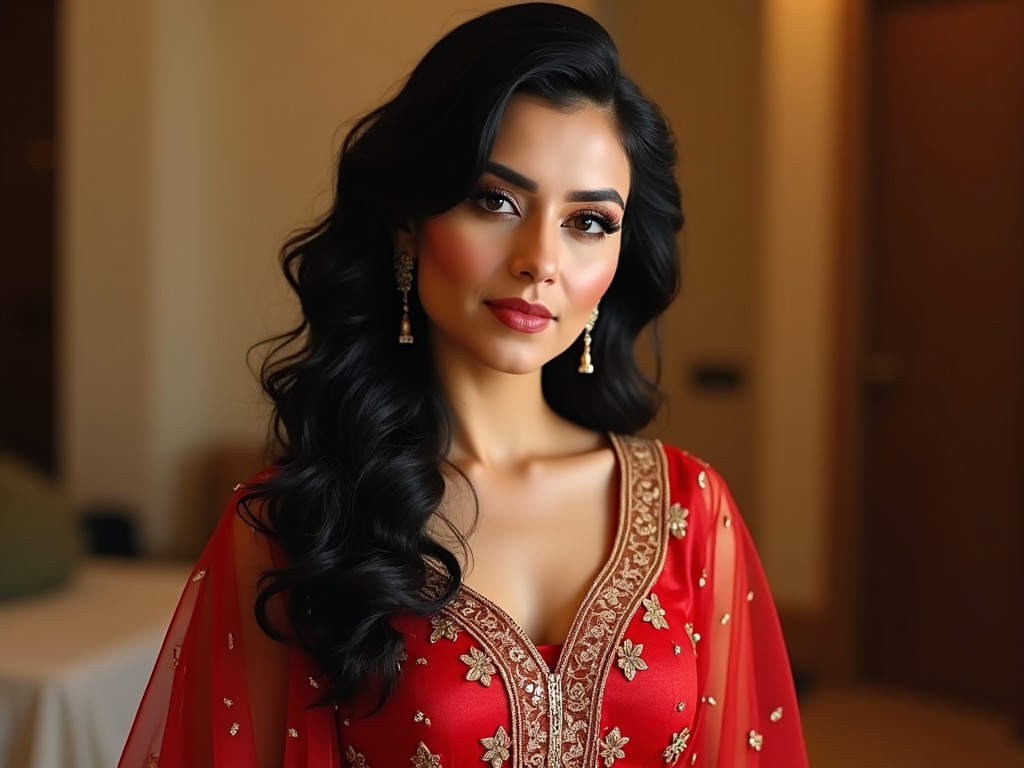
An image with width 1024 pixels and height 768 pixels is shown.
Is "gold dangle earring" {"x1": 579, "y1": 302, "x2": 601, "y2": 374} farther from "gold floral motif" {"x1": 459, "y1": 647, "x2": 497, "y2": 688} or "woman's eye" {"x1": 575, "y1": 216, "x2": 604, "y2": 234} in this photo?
"gold floral motif" {"x1": 459, "y1": 647, "x2": 497, "y2": 688}

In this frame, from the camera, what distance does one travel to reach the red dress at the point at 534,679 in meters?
1.29

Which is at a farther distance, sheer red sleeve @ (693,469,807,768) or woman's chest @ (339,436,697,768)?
sheer red sleeve @ (693,469,807,768)

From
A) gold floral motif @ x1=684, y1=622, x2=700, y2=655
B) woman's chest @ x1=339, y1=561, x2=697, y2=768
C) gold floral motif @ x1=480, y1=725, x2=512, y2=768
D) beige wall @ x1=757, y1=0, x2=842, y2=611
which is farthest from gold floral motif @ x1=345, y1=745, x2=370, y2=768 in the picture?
beige wall @ x1=757, y1=0, x2=842, y2=611

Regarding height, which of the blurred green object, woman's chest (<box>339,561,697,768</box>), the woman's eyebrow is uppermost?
the woman's eyebrow

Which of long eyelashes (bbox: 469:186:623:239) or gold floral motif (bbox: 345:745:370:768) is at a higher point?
long eyelashes (bbox: 469:186:623:239)

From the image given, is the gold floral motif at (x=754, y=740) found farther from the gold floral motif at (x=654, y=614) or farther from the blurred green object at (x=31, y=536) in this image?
the blurred green object at (x=31, y=536)

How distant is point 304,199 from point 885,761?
91.0 inches

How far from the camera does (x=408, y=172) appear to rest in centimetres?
133

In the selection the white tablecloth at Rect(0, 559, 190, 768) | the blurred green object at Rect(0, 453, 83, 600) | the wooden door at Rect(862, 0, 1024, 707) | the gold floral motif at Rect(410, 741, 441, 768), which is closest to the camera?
the gold floral motif at Rect(410, 741, 441, 768)

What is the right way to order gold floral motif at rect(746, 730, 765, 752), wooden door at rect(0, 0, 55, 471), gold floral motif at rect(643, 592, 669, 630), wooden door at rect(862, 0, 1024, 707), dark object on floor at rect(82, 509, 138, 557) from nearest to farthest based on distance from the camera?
gold floral motif at rect(643, 592, 669, 630), gold floral motif at rect(746, 730, 765, 752), wooden door at rect(862, 0, 1024, 707), dark object on floor at rect(82, 509, 138, 557), wooden door at rect(0, 0, 55, 471)

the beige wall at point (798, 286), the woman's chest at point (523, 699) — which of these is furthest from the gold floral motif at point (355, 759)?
the beige wall at point (798, 286)

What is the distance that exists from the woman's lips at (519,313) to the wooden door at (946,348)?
2962 mm

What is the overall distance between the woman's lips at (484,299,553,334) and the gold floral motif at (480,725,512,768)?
43 cm

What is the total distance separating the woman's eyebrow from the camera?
1.28m
